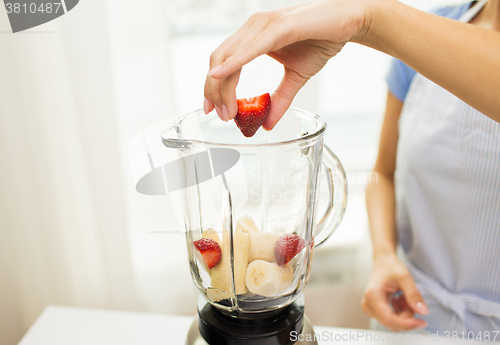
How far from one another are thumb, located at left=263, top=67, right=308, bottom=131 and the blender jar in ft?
0.09

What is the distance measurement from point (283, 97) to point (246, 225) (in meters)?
0.17

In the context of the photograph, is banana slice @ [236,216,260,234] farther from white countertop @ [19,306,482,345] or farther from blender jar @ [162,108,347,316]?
white countertop @ [19,306,482,345]

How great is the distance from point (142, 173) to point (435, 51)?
15.8 inches

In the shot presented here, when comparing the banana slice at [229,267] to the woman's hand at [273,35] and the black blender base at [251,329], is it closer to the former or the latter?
the black blender base at [251,329]

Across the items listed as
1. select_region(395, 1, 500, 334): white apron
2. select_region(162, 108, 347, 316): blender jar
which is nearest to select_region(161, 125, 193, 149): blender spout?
select_region(162, 108, 347, 316): blender jar

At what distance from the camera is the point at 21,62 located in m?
0.92

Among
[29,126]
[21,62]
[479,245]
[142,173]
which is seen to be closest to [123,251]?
[29,126]

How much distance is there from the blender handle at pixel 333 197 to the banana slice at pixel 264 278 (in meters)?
0.09

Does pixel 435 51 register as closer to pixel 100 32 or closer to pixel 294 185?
pixel 294 185

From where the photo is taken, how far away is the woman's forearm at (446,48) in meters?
0.45

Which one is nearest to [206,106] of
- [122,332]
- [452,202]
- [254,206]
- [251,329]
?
[254,206]

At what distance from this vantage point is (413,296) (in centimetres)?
82

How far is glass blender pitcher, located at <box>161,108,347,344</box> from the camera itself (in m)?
0.46

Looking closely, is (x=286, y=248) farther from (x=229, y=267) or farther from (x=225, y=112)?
(x=225, y=112)
